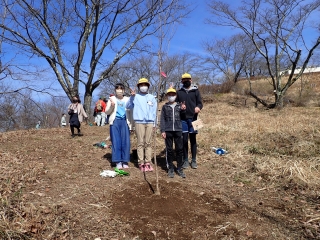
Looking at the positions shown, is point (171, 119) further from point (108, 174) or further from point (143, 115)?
point (108, 174)

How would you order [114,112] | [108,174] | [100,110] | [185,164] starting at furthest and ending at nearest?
[100,110] → [185,164] → [114,112] → [108,174]

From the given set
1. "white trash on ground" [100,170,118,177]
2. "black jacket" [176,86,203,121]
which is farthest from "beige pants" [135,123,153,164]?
"black jacket" [176,86,203,121]

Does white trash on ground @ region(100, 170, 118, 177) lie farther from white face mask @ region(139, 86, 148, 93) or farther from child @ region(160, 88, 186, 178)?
white face mask @ region(139, 86, 148, 93)

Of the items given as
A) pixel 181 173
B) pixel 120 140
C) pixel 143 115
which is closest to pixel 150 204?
pixel 181 173

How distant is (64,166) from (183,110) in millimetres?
2616

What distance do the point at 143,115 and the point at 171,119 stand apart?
52 centimetres

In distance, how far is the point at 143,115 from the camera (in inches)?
174

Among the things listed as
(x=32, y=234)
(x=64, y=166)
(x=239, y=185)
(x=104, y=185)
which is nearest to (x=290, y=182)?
(x=239, y=185)

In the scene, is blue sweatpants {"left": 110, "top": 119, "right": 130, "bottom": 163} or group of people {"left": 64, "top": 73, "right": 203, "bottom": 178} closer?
group of people {"left": 64, "top": 73, "right": 203, "bottom": 178}

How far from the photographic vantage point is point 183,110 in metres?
4.52

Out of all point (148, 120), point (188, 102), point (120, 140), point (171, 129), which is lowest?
point (120, 140)

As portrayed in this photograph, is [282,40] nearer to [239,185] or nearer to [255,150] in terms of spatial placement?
[255,150]

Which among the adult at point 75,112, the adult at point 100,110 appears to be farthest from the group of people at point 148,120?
the adult at point 100,110

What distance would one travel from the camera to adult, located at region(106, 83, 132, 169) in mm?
4609
